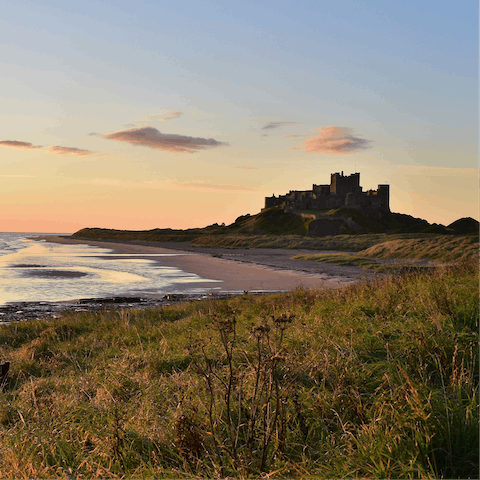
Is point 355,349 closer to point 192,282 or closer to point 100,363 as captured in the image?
point 100,363

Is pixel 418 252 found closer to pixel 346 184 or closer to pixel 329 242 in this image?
pixel 329 242

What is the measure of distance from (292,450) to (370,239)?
57368 millimetres

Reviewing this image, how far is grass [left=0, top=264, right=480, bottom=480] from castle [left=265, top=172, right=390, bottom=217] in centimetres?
12494

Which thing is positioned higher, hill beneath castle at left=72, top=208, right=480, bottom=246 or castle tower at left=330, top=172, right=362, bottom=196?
castle tower at left=330, top=172, right=362, bottom=196

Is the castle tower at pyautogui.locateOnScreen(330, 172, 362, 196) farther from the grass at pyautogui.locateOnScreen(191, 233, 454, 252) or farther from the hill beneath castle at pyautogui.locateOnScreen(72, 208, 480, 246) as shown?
the grass at pyautogui.locateOnScreen(191, 233, 454, 252)

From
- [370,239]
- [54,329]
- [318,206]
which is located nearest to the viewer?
[54,329]

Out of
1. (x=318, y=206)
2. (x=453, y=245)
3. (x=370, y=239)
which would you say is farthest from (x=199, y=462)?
(x=318, y=206)

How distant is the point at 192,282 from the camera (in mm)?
24969

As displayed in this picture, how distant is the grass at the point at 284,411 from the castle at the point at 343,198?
125 metres

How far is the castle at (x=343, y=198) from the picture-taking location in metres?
128

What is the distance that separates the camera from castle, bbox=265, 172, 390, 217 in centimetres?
12838

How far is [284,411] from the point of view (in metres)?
3.63

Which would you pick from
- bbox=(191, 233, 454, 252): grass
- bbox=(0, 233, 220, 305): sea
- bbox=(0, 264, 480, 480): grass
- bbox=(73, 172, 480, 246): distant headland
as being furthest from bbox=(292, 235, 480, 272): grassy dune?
bbox=(73, 172, 480, 246): distant headland

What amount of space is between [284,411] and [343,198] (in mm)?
132234
